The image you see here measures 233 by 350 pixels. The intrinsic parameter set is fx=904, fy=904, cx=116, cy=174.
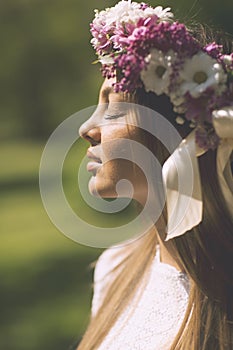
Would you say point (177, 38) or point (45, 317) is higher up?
point (177, 38)

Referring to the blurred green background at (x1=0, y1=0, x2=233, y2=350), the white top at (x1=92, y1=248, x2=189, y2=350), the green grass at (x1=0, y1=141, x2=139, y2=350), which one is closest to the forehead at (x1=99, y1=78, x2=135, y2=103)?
the blurred green background at (x1=0, y1=0, x2=233, y2=350)

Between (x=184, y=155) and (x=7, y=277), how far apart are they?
4.13 m

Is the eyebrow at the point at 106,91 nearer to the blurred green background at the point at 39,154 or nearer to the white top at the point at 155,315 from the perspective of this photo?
the blurred green background at the point at 39,154

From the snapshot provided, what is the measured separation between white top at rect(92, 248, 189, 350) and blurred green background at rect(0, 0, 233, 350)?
0.55 metres

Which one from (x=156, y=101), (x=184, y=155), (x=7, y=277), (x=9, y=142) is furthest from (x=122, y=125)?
(x=9, y=142)

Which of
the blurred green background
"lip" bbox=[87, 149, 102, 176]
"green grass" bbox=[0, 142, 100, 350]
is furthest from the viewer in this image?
the blurred green background

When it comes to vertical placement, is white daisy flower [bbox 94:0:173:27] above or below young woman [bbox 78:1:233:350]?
above

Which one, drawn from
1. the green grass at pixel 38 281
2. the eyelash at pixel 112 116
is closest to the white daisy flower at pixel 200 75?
the eyelash at pixel 112 116

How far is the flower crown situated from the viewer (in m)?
1.48

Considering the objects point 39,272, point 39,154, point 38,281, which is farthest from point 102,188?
point 39,154

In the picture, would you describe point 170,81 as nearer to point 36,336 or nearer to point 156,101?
point 156,101

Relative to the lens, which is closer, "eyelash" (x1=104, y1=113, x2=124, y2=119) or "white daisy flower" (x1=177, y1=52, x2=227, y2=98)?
"white daisy flower" (x1=177, y1=52, x2=227, y2=98)

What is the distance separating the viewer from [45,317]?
4.86 meters

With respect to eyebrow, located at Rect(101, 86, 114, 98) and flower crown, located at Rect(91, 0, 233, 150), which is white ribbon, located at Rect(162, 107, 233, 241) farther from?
eyebrow, located at Rect(101, 86, 114, 98)
